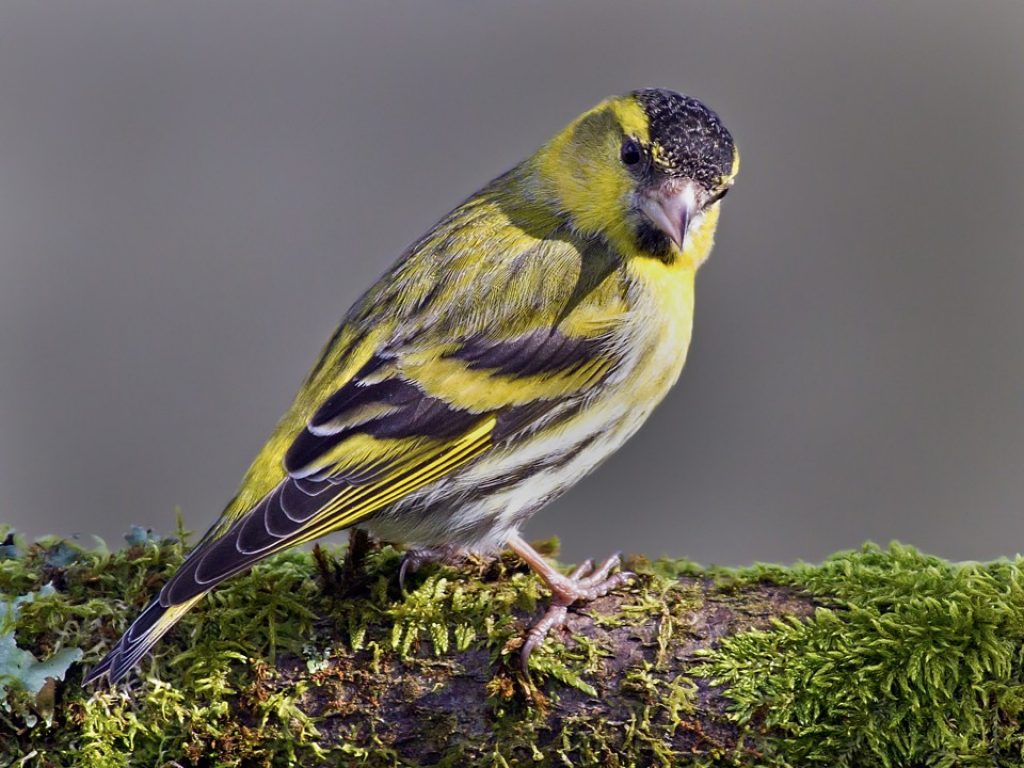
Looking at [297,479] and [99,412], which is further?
[99,412]

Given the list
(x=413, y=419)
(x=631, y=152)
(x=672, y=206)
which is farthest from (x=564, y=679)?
(x=631, y=152)

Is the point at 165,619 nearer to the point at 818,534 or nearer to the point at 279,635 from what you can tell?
the point at 279,635

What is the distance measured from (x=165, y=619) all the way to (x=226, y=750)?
1.36 ft

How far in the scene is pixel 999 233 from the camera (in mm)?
8648

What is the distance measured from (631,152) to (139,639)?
2394 mm

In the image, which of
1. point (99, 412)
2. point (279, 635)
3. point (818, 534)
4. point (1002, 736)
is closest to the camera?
point (1002, 736)

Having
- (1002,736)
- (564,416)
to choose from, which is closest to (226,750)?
(564,416)

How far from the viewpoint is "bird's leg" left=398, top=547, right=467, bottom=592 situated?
160 inches

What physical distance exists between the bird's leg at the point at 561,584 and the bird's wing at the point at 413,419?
40 centimetres

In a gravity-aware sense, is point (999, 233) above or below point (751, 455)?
above

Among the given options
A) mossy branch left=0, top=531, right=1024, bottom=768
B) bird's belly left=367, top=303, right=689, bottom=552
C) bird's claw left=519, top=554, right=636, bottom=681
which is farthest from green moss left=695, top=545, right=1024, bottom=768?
bird's belly left=367, top=303, right=689, bottom=552

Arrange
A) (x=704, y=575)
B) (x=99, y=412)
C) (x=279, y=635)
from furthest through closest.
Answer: (x=99, y=412) < (x=704, y=575) < (x=279, y=635)

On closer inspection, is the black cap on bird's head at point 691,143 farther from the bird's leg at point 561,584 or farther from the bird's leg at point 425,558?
the bird's leg at point 425,558

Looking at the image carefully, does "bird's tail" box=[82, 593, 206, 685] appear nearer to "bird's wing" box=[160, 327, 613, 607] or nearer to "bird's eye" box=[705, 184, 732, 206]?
"bird's wing" box=[160, 327, 613, 607]
